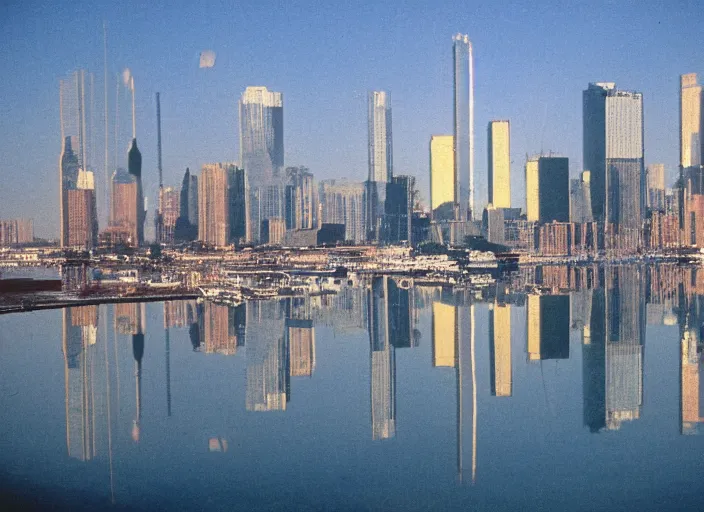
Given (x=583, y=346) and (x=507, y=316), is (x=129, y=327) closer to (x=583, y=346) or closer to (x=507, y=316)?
(x=507, y=316)

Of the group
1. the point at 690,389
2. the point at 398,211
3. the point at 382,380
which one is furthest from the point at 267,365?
the point at 398,211

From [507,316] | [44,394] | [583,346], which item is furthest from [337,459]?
[507,316]

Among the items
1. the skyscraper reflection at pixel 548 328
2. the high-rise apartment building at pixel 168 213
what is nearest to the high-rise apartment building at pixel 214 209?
the high-rise apartment building at pixel 168 213

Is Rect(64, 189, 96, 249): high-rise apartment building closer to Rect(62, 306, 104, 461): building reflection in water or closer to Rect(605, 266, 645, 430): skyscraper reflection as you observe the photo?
Rect(62, 306, 104, 461): building reflection in water

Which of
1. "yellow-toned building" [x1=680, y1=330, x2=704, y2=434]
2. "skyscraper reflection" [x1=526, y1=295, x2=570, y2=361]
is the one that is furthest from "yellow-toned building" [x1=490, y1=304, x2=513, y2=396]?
"yellow-toned building" [x1=680, y1=330, x2=704, y2=434]

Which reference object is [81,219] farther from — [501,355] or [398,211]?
[501,355]

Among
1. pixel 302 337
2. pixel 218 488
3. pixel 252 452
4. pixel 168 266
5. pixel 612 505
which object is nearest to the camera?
pixel 612 505
